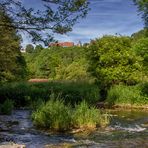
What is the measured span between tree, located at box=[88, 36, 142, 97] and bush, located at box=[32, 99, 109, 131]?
16443 millimetres

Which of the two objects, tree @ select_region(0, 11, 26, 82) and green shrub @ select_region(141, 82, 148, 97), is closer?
tree @ select_region(0, 11, 26, 82)

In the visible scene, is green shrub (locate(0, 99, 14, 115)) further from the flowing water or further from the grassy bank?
the grassy bank

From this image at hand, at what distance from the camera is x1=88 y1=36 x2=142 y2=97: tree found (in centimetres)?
3547

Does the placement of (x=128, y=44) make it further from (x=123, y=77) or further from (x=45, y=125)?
(x=45, y=125)

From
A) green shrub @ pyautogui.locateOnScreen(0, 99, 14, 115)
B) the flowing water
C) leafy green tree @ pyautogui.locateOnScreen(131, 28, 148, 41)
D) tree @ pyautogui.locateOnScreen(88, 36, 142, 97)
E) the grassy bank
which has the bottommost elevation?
the flowing water

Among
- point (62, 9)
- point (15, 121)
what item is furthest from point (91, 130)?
point (62, 9)

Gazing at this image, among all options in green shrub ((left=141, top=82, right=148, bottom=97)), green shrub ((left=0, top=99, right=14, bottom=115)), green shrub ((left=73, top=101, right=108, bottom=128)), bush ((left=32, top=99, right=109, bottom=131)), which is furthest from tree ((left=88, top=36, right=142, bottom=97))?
bush ((left=32, top=99, right=109, bottom=131))

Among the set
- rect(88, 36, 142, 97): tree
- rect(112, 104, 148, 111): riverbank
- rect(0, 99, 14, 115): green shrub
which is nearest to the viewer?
rect(0, 99, 14, 115): green shrub

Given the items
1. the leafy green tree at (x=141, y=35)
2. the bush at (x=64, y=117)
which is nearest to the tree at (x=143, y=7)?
the leafy green tree at (x=141, y=35)

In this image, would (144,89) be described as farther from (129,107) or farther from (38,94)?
Answer: (38,94)

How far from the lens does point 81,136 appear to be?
17281mm

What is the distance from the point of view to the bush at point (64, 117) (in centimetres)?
1827

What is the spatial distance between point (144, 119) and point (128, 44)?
1350 centimetres

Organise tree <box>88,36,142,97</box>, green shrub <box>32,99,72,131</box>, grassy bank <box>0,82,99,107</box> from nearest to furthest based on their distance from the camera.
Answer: green shrub <box>32,99,72,131</box> → grassy bank <box>0,82,99,107</box> → tree <box>88,36,142,97</box>
